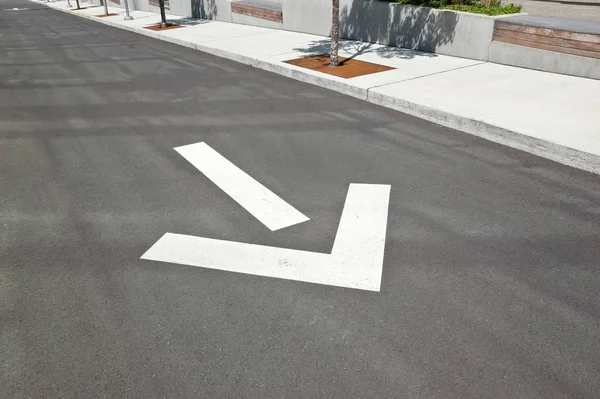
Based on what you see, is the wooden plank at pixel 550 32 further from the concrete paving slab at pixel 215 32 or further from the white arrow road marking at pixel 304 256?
the concrete paving slab at pixel 215 32

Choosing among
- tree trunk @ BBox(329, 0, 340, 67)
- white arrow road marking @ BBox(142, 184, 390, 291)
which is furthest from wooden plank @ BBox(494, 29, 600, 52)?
white arrow road marking @ BBox(142, 184, 390, 291)

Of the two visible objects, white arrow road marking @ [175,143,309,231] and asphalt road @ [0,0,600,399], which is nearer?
asphalt road @ [0,0,600,399]

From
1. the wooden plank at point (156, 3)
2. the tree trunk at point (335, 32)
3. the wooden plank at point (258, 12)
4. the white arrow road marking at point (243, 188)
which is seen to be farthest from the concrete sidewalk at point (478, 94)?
the wooden plank at point (156, 3)

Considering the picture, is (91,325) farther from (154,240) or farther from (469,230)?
(469,230)

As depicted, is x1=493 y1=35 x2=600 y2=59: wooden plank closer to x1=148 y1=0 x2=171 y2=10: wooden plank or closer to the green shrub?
the green shrub

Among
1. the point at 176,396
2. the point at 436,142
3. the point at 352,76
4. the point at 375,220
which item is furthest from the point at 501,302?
the point at 352,76

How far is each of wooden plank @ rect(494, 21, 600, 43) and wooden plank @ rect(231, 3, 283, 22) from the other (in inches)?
336

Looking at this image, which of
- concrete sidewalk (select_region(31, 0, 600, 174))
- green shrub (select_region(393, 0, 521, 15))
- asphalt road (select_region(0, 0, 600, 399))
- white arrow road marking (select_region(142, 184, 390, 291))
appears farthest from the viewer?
green shrub (select_region(393, 0, 521, 15))

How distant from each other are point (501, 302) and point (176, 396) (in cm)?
234

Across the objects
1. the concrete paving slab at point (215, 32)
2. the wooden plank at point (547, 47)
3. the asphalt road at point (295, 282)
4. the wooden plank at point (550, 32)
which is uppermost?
the wooden plank at point (550, 32)

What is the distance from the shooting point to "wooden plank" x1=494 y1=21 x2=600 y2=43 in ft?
26.7

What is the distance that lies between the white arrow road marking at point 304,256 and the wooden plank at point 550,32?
6.63 metres

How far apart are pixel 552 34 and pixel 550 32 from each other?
57 millimetres

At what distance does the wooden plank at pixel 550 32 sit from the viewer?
8.14 metres
